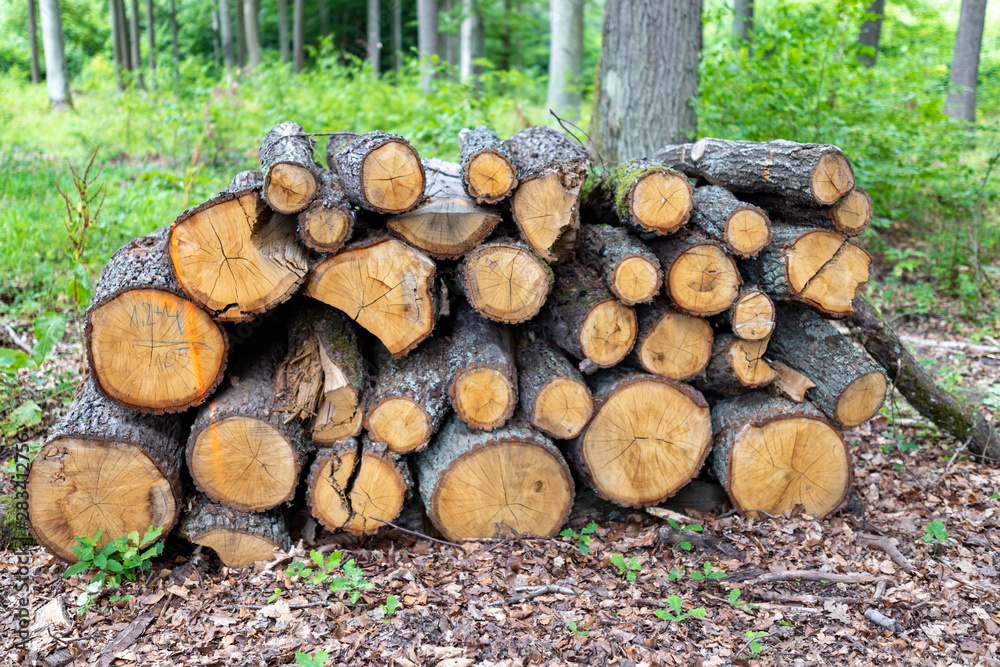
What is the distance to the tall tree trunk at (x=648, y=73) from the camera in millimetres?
5355

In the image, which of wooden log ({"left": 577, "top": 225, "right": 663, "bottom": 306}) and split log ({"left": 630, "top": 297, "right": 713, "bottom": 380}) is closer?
wooden log ({"left": 577, "top": 225, "right": 663, "bottom": 306})

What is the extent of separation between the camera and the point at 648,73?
5426mm

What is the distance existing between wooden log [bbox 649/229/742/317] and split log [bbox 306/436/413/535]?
1.50 m

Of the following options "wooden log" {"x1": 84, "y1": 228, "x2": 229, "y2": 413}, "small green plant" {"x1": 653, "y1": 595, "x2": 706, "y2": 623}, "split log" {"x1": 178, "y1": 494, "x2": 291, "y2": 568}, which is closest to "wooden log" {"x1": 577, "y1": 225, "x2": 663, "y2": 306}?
"small green plant" {"x1": 653, "y1": 595, "x2": 706, "y2": 623}

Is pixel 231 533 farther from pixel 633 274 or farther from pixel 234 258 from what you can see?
pixel 633 274

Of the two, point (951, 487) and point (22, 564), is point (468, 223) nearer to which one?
point (22, 564)

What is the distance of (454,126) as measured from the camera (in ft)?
20.7

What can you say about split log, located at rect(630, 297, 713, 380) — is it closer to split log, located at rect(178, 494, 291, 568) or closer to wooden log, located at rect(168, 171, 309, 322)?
wooden log, located at rect(168, 171, 309, 322)

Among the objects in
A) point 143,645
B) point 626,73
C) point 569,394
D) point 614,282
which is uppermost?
point 626,73

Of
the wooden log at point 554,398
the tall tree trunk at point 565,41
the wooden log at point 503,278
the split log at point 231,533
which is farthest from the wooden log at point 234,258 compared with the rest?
the tall tree trunk at point 565,41

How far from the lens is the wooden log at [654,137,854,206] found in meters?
3.13

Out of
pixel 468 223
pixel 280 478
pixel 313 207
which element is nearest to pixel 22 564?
pixel 280 478

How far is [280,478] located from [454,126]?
14.0 feet

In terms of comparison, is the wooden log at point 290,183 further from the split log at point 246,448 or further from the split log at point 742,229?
the split log at point 742,229
